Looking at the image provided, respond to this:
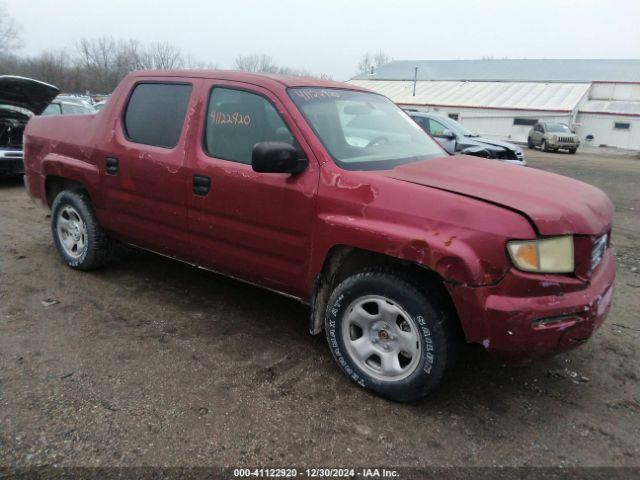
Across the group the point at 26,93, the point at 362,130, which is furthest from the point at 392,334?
the point at 26,93

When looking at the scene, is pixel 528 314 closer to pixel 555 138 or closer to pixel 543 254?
pixel 543 254

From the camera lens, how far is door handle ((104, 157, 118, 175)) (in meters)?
3.95

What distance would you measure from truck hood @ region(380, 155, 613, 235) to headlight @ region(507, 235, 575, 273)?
0.18 feet

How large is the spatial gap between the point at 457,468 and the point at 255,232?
5.85 feet

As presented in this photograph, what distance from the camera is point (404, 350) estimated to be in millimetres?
2766

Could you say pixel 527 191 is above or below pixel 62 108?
below

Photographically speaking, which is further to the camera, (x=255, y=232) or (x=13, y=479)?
(x=255, y=232)

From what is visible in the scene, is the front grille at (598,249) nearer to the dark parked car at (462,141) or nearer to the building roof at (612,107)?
the dark parked car at (462,141)

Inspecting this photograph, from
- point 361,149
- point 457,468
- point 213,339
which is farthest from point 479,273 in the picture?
point 213,339

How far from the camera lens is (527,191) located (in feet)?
8.89

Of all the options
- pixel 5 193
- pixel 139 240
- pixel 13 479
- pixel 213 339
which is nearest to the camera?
pixel 13 479

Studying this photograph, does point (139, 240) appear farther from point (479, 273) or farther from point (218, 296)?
point (479, 273)

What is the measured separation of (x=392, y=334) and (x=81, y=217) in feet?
10.1

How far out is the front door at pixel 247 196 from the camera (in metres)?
3.02
